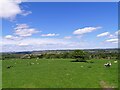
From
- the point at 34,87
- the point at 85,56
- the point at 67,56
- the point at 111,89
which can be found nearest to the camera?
the point at 111,89

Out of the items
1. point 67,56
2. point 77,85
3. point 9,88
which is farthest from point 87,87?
point 67,56

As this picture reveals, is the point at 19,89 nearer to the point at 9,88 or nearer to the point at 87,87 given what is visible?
the point at 9,88

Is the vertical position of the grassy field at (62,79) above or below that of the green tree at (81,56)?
below

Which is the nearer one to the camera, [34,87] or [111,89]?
[111,89]

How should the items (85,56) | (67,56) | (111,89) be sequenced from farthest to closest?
(67,56) < (85,56) < (111,89)

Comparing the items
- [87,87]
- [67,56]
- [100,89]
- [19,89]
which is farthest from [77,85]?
[67,56]

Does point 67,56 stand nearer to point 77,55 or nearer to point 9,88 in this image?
point 77,55

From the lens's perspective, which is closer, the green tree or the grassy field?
the grassy field

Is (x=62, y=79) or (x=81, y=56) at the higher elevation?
(x=81, y=56)

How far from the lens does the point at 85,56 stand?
96938 millimetres

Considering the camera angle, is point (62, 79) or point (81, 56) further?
point (81, 56)

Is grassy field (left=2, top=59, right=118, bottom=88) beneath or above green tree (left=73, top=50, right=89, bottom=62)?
beneath

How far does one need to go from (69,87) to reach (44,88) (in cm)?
282

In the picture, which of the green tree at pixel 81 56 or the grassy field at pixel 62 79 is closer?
the grassy field at pixel 62 79
